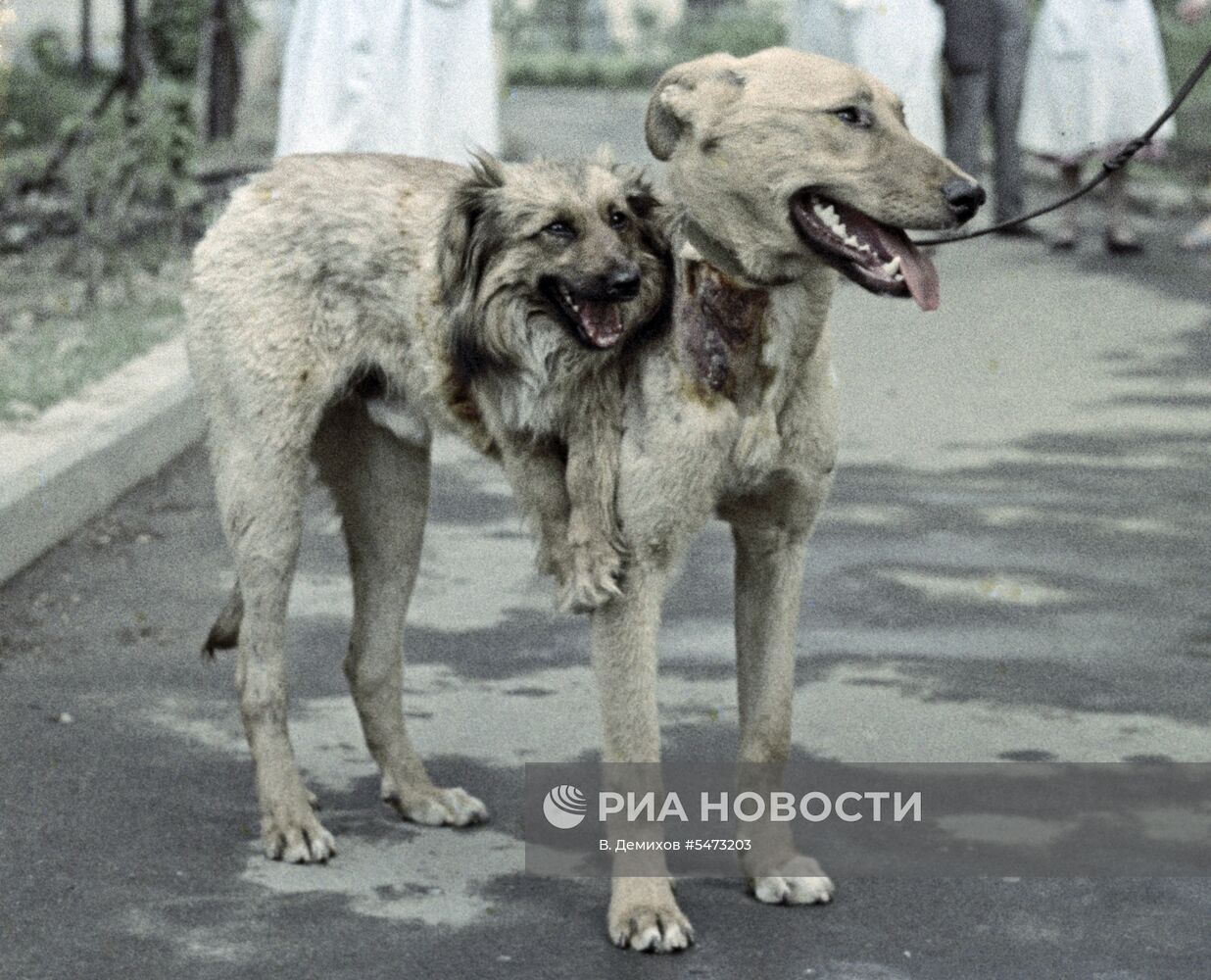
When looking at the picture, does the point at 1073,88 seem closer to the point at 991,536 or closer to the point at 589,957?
the point at 991,536

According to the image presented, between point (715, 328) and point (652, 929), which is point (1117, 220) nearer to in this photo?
point (715, 328)

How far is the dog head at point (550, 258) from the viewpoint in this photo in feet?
16.1

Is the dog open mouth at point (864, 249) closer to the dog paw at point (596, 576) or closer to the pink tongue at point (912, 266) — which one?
the pink tongue at point (912, 266)

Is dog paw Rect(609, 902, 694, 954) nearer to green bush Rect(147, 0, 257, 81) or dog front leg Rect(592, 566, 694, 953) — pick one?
dog front leg Rect(592, 566, 694, 953)

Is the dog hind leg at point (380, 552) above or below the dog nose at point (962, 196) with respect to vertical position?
below

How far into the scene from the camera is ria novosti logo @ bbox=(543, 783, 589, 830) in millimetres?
5738

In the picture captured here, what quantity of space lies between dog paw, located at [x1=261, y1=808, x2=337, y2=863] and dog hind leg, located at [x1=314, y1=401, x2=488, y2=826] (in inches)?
12.6

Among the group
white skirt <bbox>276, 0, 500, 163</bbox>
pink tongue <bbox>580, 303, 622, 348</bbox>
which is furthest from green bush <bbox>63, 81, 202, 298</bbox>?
pink tongue <bbox>580, 303, 622, 348</bbox>

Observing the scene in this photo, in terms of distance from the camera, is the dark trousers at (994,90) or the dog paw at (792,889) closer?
the dog paw at (792,889)

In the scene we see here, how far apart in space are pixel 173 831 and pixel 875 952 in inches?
70.3

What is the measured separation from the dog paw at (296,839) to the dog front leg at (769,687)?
1.01 metres

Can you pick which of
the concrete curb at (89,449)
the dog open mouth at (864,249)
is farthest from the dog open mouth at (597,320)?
the concrete curb at (89,449)

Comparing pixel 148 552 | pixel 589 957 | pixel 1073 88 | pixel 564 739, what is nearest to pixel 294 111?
pixel 148 552

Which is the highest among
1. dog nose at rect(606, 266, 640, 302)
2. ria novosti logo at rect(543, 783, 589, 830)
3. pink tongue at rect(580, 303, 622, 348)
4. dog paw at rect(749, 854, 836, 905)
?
dog nose at rect(606, 266, 640, 302)
